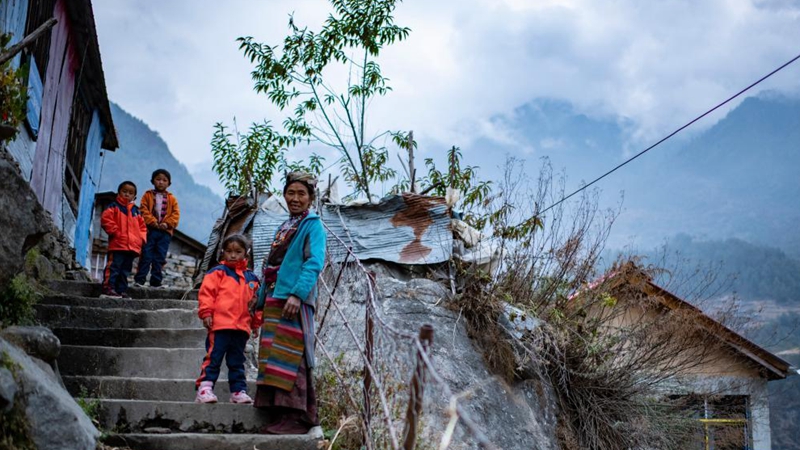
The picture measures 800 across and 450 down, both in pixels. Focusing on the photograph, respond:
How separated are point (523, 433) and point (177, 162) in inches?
5789

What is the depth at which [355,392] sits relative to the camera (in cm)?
579

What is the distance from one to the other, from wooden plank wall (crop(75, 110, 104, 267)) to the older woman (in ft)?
25.4

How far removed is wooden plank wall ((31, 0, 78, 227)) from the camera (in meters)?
8.75

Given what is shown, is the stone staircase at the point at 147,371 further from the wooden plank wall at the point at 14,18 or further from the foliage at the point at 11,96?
the wooden plank wall at the point at 14,18

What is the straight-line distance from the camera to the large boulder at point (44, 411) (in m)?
3.62

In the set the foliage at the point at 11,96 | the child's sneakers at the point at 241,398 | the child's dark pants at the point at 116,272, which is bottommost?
the child's sneakers at the point at 241,398

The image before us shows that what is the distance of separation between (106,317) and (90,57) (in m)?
5.17

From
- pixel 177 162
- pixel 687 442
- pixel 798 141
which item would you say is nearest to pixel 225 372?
pixel 687 442

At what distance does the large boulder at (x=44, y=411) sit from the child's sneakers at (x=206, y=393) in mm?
1049

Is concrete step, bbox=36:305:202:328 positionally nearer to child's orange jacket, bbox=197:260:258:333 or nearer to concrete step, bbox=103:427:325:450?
child's orange jacket, bbox=197:260:258:333

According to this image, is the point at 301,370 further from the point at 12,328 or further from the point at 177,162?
the point at 177,162

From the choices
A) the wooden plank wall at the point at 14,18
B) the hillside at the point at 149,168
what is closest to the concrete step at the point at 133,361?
the wooden plank wall at the point at 14,18

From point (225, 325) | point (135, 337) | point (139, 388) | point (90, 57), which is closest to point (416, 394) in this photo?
point (225, 325)

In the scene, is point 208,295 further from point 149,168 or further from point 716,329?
point 149,168
